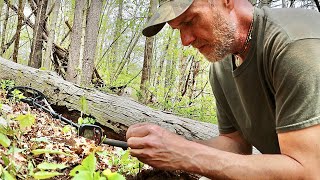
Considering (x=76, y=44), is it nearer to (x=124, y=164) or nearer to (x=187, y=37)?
(x=124, y=164)

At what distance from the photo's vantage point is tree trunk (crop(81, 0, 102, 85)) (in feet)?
27.7

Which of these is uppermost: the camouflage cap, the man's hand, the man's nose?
the camouflage cap

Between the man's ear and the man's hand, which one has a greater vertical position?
the man's ear

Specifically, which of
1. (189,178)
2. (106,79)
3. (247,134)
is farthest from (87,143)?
(106,79)

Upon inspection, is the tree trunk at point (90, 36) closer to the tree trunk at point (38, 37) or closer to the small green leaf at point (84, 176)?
the tree trunk at point (38, 37)

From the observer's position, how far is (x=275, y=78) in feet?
5.90

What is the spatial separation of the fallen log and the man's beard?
2101 millimetres

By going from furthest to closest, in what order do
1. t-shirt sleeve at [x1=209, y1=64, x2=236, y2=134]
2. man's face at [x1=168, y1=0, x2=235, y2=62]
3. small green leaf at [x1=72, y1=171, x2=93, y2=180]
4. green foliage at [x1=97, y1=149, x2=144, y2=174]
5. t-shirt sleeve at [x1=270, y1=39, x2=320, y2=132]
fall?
t-shirt sleeve at [x1=209, y1=64, x2=236, y2=134] → green foliage at [x1=97, y1=149, x2=144, y2=174] → man's face at [x1=168, y1=0, x2=235, y2=62] → t-shirt sleeve at [x1=270, y1=39, x2=320, y2=132] → small green leaf at [x1=72, y1=171, x2=93, y2=180]

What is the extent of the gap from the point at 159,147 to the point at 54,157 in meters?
0.91

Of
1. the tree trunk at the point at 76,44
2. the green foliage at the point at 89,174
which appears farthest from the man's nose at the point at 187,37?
the tree trunk at the point at 76,44

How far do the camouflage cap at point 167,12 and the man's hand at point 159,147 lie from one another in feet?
1.69

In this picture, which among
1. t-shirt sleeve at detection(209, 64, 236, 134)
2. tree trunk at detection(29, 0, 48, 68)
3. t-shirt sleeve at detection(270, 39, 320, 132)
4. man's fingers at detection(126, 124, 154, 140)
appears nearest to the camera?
t-shirt sleeve at detection(270, 39, 320, 132)

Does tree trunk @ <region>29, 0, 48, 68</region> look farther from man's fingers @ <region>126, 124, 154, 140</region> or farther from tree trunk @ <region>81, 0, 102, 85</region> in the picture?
man's fingers @ <region>126, 124, 154, 140</region>

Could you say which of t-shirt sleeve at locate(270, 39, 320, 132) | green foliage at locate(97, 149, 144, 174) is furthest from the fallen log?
t-shirt sleeve at locate(270, 39, 320, 132)
